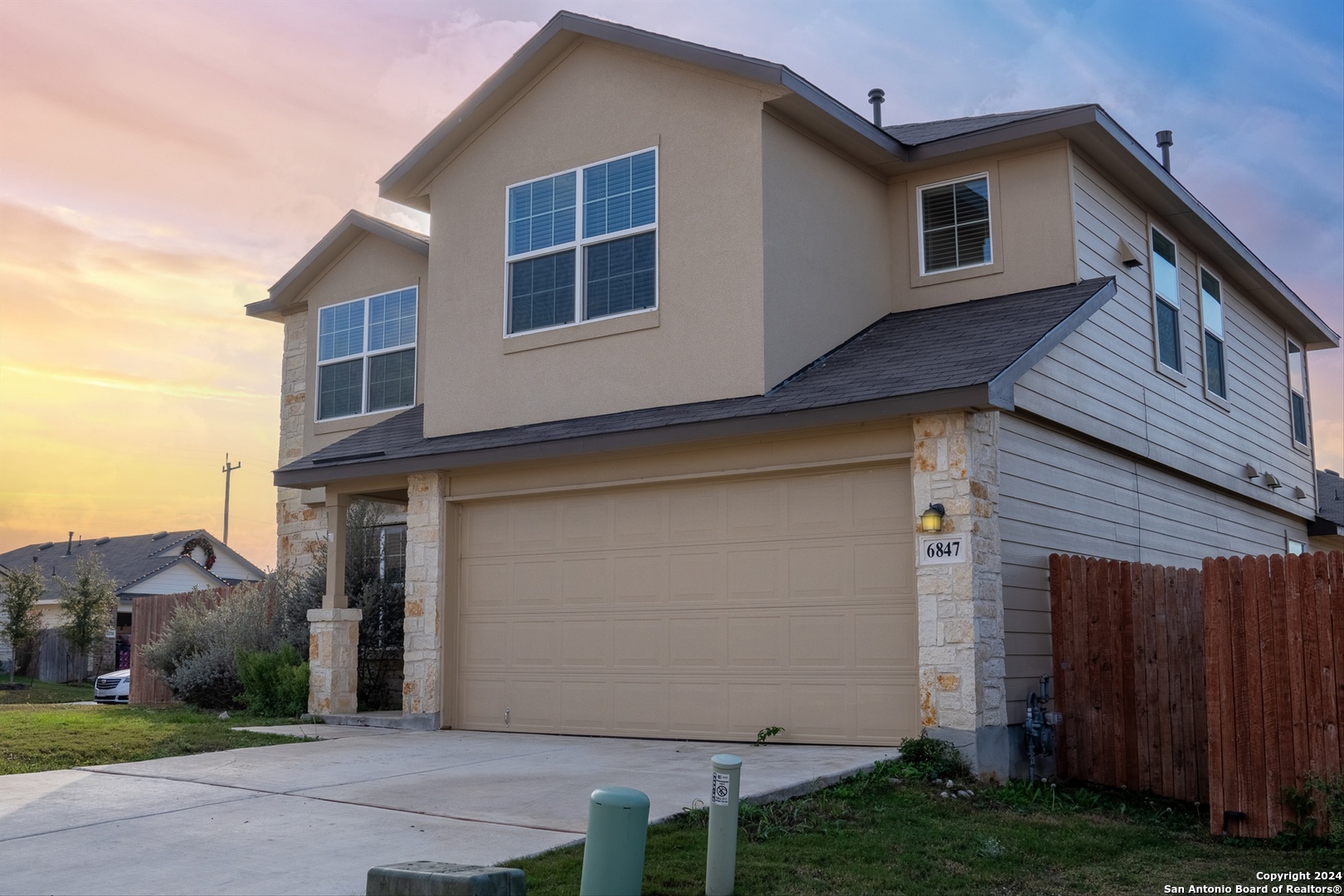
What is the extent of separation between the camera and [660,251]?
12273mm

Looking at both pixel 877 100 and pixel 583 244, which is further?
pixel 877 100

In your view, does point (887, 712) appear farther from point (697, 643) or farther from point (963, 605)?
point (697, 643)

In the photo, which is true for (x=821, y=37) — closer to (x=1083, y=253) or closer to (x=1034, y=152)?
(x=1034, y=152)

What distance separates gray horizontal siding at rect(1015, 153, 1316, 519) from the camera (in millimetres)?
11852

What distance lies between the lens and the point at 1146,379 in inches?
538

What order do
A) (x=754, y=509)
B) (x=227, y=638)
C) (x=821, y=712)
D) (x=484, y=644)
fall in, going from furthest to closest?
(x=227, y=638) < (x=484, y=644) < (x=754, y=509) < (x=821, y=712)

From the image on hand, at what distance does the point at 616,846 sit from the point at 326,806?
345 cm

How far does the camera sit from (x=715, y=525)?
11430 millimetres

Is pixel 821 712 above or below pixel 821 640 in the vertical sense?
below

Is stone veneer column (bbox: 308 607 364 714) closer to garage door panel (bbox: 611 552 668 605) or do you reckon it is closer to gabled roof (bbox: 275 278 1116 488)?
gabled roof (bbox: 275 278 1116 488)

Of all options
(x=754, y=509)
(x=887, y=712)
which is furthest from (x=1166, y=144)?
(x=887, y=712)

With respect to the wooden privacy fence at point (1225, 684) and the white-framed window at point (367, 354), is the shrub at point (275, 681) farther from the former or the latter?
the wooden privacy fence at point (1225, 684)

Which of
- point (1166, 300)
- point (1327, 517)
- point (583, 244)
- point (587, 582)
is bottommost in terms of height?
point (587, 582)

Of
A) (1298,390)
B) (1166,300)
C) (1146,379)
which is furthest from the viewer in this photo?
(1298,390)
